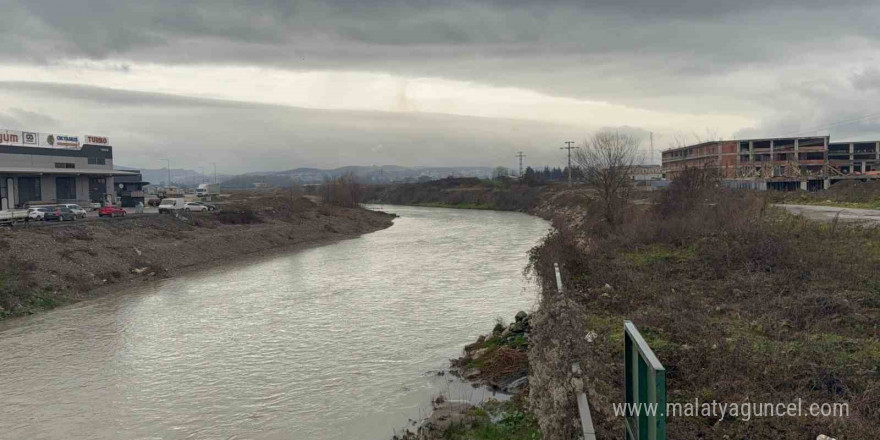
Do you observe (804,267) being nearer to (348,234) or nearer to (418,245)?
(418,245)

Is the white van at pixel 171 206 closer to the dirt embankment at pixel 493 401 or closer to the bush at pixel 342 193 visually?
Result: the bush at pixel 342 193

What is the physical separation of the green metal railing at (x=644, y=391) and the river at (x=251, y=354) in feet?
28.1

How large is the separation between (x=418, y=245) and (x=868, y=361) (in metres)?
42.6

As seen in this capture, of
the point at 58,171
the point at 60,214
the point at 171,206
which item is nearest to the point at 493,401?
the point at 60,214

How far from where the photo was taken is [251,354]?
18.9 metres

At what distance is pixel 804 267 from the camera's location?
16.9 metres

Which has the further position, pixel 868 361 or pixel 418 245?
pixel 418 245

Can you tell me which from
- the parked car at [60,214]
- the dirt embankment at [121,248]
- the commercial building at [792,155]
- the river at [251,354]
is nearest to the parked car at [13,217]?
the parked car at [60,214]

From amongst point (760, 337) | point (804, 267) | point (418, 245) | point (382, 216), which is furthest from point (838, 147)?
point (760, 337)

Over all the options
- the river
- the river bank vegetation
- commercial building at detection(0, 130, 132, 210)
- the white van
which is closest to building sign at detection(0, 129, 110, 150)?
commercial building at detection(0, 130, 132, 210)

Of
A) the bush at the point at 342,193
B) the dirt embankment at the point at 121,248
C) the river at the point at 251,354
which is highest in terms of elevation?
the bush at the point at 342,193

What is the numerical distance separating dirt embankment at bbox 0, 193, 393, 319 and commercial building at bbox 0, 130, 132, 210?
761 inches

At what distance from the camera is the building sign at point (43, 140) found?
61969mm

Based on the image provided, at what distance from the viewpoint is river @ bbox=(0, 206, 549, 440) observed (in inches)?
536
